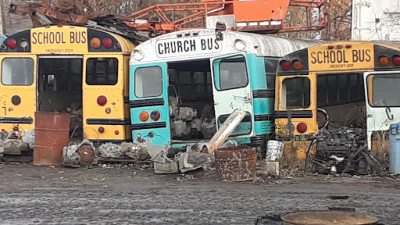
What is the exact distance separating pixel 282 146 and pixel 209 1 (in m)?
6.22

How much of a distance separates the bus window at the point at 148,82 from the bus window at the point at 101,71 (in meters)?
0.53

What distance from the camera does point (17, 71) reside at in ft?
39.1

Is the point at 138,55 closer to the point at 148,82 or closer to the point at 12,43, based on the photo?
the point at 148,82

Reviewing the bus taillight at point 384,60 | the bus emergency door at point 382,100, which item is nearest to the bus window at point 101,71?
the bus emergency door at point 382,100

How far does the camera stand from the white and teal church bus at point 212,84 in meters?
10.7

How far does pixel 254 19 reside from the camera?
Result: 14.5 metres

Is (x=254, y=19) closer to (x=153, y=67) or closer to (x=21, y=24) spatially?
(x=153, y=67)

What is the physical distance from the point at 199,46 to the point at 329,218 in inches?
286

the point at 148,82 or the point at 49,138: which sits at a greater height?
the point at 148,82

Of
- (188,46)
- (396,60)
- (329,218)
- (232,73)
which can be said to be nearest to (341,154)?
(396,60)

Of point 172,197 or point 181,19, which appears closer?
point 172,197

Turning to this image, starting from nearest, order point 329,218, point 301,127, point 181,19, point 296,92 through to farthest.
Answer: point 329,218, point 301,127, point 296,92, point 181,19

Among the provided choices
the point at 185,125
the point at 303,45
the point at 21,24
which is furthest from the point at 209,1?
the point at 21,24

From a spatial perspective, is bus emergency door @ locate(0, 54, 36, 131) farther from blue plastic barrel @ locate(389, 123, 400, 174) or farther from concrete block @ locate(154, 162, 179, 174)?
blue plastic barrel @ locate(389, 123, 400, 174)
